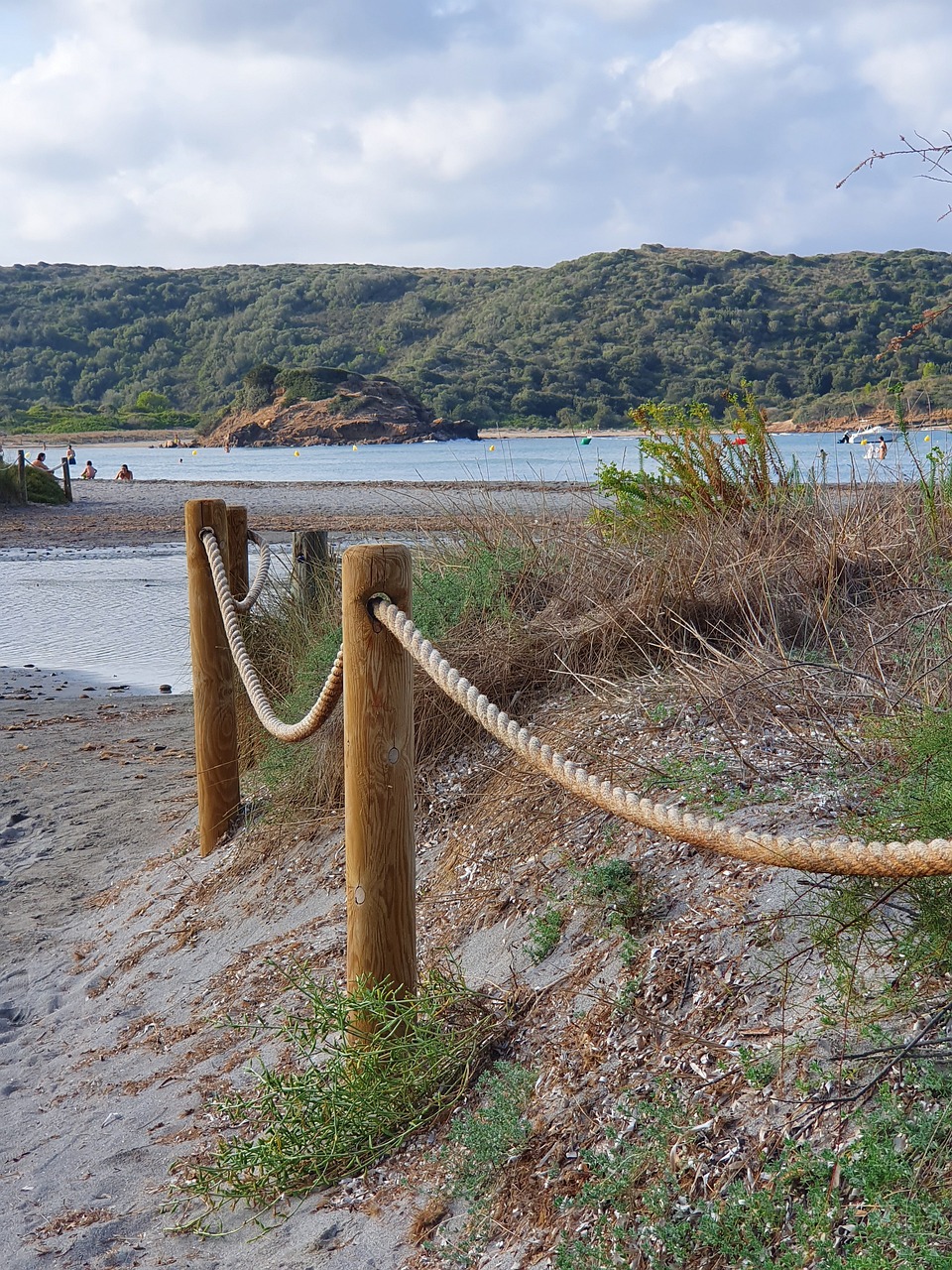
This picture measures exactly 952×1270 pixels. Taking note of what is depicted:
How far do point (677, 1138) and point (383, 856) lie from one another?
1.00 m

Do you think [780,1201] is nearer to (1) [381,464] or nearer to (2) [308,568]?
(2) [308,568]

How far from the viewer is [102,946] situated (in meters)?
4.88

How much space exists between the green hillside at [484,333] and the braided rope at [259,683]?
12.4 ft

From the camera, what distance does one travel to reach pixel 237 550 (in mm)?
5477

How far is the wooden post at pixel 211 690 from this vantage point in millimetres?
5125

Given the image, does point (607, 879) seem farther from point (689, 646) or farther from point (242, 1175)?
point (689, 646)

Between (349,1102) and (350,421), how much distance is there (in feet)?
283

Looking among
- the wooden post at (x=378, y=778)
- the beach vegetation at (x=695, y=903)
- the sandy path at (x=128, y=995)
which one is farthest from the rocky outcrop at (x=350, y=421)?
the wooden post at (x=378, y=778)

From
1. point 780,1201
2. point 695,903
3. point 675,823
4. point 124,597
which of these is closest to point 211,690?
point 695,903

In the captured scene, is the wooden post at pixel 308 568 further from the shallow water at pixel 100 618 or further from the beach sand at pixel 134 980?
the shallow water at pixel 100 618

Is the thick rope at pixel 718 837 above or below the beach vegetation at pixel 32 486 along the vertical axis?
below

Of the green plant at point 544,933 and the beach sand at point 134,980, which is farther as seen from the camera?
the green plant at point 544,933

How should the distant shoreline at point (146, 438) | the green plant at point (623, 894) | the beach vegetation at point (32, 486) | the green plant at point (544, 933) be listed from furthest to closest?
1. the distant shoreline at point (146, 438)
2. the beach vegetation at point (32, 486)
3. the green plant at point (544, 933)
4. the green plant at point (623, 894)

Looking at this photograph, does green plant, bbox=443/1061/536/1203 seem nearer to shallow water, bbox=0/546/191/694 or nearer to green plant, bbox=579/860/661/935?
green plant, bbox=579/860/661/935
